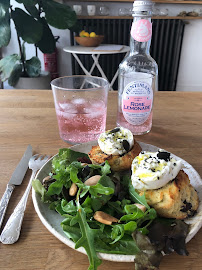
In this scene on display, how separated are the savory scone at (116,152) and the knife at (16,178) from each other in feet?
0.58

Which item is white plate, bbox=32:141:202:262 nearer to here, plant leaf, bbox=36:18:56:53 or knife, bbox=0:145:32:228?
knife, bbox=0:145:32:228

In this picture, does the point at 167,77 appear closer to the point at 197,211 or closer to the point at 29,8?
the point at 29,8

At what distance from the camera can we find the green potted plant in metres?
2.01

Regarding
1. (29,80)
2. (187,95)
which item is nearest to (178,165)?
(187,95)

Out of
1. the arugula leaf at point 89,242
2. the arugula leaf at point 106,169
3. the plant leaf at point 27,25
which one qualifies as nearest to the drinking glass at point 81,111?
the arugula leaf at point 106,169

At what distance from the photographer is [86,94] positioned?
0.70 meters

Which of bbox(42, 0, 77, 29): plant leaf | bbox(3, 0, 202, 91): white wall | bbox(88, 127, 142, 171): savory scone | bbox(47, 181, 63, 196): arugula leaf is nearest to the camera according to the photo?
bbox(47, 181, 63, 196): arugula leaf

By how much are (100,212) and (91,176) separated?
0.33 ft

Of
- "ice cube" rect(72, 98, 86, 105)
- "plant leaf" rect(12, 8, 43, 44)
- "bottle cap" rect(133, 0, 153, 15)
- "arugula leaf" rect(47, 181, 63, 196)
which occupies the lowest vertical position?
"arugula leaf" rect(47, 181, 63, 196)

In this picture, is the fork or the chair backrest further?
the chair backrest

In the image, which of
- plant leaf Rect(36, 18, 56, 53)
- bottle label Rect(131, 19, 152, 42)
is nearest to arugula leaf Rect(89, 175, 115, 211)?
bottle label Rect(131, 19, 152, 42)

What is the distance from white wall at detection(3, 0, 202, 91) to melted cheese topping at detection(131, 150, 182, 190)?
2787mm

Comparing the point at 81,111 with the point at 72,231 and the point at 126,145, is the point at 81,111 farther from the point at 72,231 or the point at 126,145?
the point at 72,231

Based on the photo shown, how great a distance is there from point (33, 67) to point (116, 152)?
1.98 metres
